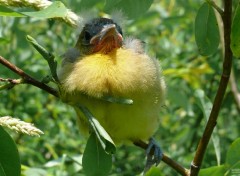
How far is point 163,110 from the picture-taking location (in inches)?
142

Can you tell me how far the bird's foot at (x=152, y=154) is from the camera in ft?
7.58

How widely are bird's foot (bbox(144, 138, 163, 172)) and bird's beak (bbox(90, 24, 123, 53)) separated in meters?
0.44

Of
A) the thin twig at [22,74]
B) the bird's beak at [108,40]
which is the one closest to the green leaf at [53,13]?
the thin twig at [22,74]

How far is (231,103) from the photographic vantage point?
12.7ft

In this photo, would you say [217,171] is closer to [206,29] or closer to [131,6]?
[206,29]

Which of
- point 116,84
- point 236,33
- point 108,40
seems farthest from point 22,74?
point 108,40

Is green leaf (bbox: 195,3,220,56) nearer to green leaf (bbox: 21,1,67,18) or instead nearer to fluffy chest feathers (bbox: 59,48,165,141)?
fluffy chest feathers (bbox: 59,48,165,141)

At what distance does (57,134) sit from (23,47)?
59 cm

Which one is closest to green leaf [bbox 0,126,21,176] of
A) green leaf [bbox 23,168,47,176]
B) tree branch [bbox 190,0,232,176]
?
tree branch [bbox 190,0,232,176]

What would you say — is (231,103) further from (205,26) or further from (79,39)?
(205,26)

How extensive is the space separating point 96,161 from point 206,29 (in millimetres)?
512

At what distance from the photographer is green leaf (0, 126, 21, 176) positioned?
1475 millimetres

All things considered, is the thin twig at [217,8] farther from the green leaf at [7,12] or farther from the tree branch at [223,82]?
the green leaf at [7,12]

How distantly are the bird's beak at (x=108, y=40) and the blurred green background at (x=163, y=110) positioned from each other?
24.1 inches
